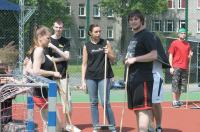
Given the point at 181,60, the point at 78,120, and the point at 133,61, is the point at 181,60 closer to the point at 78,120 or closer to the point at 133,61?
the point at 78,120

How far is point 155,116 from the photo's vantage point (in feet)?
29.9

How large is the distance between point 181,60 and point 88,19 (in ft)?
15.3

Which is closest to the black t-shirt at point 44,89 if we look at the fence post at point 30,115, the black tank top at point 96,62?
the fence post at point 30,115

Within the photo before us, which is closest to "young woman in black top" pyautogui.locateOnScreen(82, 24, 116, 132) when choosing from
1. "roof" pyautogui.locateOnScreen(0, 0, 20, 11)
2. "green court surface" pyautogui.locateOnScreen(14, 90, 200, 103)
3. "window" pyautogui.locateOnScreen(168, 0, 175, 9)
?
"green court surface" pyautogui.locateOnScreen(14, 90, 200, 103)

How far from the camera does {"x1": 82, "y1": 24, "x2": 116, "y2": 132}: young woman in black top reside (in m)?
9.52

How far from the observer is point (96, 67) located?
957cm

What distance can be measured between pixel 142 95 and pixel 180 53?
6.34 metres

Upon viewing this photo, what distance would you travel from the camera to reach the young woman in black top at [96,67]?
31.2 ft

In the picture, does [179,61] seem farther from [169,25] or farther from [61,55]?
[169,25]

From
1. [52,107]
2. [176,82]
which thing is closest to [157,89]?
[52,107]

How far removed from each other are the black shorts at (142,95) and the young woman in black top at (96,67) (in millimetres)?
2124

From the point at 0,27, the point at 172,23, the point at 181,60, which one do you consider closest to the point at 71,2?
the point at 172,23

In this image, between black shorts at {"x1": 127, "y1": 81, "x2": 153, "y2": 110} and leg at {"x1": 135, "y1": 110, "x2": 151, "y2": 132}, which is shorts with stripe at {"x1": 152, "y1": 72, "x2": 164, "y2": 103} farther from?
leg at {"x1": 135, "y1": 110, "x2": 151, "y2": 132}

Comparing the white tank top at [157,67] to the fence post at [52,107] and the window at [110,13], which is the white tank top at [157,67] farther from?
the window at [110,13]
